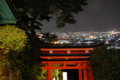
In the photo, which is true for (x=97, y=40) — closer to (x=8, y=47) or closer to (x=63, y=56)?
(x=63, y=56)

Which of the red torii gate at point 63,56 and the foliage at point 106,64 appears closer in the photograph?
the foliage at point 106,64

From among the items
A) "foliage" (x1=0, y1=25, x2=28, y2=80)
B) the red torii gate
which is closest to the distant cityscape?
the red torii gate

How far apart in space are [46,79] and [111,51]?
664cm

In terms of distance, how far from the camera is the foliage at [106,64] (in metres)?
12.6

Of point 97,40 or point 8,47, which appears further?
point 97,40

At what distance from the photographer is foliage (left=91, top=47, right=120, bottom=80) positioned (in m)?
12.6

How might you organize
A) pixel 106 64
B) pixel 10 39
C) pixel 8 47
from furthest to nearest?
pixel 106 64
pixel 8 47
pixel 10 39

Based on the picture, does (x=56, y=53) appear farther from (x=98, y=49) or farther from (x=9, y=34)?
(x=9, y=34)

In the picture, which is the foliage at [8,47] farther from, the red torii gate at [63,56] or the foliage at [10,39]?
the red torii gate at [63,56]

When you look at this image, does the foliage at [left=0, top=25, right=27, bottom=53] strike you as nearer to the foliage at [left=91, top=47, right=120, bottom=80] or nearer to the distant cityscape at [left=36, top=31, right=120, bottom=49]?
the foliage at [left=91, top=47, right=120, bottom=80]

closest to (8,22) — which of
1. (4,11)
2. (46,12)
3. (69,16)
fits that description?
(4,11)

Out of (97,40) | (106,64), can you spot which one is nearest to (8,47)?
(106,64)

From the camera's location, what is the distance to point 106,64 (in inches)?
507

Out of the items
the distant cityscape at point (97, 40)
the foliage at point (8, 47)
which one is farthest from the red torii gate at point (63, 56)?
the foliage at point (8, 47)
